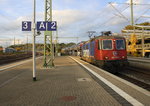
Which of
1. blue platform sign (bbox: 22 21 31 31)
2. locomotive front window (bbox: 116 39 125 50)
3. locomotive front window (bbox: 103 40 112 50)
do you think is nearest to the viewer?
blue platform sign (bbox: 22 21 31 31)

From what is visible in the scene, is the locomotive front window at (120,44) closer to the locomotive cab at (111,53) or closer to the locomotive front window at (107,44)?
the locomotive cab at (111,53)

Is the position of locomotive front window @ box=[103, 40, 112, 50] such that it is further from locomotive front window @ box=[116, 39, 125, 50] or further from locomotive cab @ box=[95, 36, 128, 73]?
locomotive front window @ box=[116, 39, 125, 50]

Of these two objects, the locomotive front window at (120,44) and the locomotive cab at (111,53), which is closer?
the locomotive cab at (111,53)

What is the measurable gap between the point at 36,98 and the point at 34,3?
18.0 ft

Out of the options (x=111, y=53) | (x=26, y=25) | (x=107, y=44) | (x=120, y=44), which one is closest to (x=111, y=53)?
(x=111, y=53)

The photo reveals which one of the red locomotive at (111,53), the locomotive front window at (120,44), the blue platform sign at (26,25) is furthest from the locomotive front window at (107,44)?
the blue platform sign at (26,25)

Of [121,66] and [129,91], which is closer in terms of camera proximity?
[129,91]

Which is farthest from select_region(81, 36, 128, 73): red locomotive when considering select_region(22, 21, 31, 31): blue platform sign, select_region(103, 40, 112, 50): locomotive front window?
select_region(22, 21, 31, 31): blue platform sign

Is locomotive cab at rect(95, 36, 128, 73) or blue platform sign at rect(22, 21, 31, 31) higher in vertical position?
blue platform sign at rect(22, 21, 31, 31)

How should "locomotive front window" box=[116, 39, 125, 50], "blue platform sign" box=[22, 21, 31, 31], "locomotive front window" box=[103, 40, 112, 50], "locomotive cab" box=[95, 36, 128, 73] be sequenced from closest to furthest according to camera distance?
"blue platform sign" box=[22, 21, 31, 31] → "locomotive cab" box=[95, 36, 128, 73] → "locomotive front window" box=[103, 40, 112, 50] → "locomotive front window" box=[116, 39, 125, 50]

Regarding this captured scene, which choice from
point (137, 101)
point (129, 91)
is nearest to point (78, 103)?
point (137, 101)

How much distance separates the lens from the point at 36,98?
5.36 meters

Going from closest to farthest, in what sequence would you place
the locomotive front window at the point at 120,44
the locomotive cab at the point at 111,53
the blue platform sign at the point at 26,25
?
the blue platform sign at the point at 26,25 → the locomotive cab at the point at 111,53 → the locomotive front window at the point at 120,44

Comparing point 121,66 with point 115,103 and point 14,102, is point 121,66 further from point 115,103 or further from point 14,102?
point 14,102
